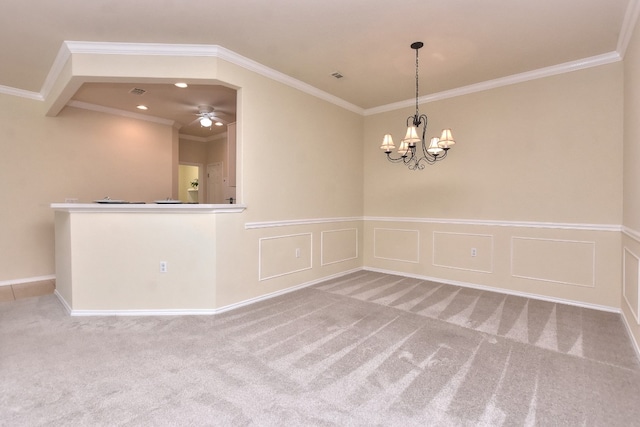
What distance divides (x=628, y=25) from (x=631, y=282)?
96.0 inches

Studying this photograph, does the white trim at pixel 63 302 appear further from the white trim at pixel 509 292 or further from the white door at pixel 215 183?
the white trim at pixel 509 292

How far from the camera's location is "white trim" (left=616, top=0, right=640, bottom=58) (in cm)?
265

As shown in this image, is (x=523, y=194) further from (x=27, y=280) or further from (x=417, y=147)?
(x=27, y=280)

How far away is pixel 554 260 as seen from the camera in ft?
12.9

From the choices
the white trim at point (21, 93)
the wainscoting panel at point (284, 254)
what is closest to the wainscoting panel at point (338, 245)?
the wainscoting panel at point (284, 254)

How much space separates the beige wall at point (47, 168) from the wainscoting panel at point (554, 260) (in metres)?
6.71

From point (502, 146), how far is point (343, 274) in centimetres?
311

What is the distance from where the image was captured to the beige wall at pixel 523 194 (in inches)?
143

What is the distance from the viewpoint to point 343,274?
17.6 feet

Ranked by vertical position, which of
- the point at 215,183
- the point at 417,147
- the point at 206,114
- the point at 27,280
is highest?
the point at 206,114

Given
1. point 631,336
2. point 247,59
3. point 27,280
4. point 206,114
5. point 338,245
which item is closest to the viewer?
point 631,336

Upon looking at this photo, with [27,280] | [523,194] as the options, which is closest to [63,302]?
[27,280]

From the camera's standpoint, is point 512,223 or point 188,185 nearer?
point 512,223

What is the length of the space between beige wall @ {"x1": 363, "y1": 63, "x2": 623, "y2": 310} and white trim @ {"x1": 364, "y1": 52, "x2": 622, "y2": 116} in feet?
0.23
